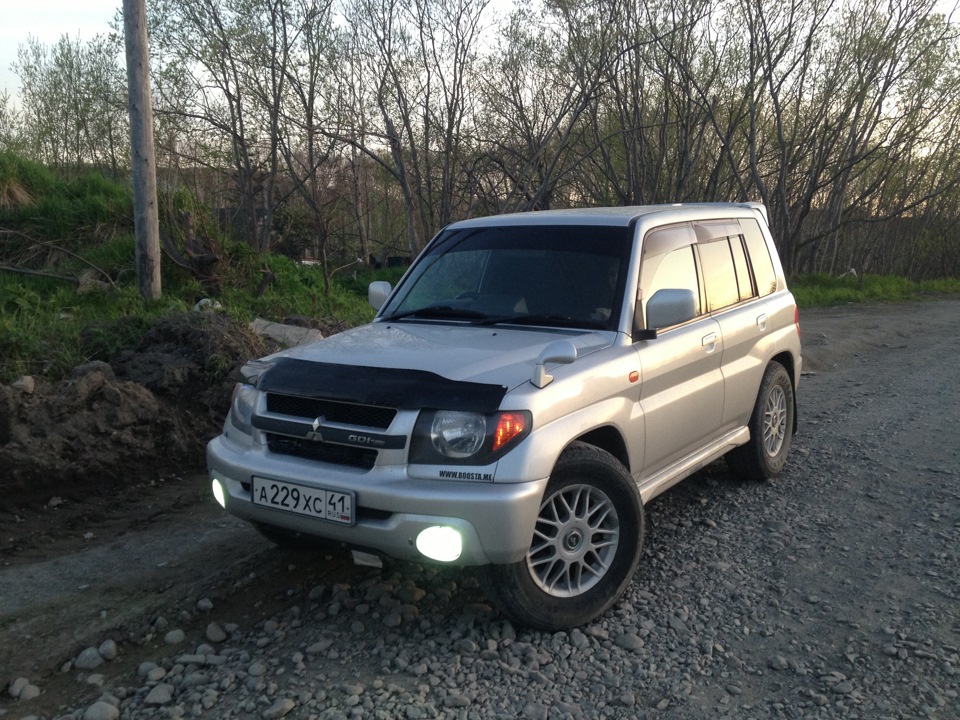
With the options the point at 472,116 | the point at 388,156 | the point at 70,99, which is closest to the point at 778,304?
the point at 472,116

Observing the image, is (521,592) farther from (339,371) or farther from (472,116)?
(472,116)

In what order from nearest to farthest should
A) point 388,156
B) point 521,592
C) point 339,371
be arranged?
point 521,592 → point 339,371 → point 388,156

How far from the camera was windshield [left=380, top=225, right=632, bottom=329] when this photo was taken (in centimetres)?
418

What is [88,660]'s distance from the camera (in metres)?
3.31

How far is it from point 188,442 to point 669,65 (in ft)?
38.2

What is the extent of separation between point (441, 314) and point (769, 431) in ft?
7.97

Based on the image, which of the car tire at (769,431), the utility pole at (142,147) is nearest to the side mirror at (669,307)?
the car tire at (769,431)

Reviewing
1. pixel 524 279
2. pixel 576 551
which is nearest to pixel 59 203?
pixel 524 279

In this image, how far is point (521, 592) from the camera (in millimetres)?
3299

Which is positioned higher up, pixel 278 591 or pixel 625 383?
pixel 625 383

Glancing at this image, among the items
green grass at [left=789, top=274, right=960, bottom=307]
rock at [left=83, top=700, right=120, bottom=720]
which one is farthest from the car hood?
green grass at [left=789, top=274, right=960, bottom=307]

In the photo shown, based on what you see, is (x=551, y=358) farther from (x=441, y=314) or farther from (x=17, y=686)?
(x=17, y=686)

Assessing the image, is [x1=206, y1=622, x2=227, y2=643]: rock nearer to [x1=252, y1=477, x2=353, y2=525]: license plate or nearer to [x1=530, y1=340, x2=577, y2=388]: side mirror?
[x1=252, y1=477, x2=353, y2=525]: license plate

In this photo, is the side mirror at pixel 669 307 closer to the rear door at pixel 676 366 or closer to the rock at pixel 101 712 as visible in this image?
the rear door at pixel 676 366
